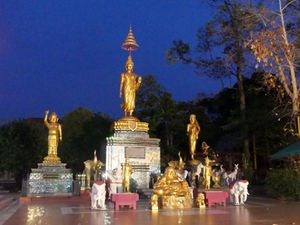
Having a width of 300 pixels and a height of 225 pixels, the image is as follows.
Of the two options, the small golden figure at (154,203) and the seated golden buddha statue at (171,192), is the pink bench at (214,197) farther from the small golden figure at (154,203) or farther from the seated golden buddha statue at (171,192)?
the small golden figure at (154,203)

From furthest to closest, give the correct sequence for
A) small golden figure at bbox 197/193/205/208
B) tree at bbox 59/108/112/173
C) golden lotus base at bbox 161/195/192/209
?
tree at bbox 59/108/112/173
small golden figure at bbox 197/193/205/208
golden lotus base at bbox 161/195/192/209

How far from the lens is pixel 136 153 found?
18.7m

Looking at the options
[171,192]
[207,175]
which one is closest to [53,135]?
[207,175]

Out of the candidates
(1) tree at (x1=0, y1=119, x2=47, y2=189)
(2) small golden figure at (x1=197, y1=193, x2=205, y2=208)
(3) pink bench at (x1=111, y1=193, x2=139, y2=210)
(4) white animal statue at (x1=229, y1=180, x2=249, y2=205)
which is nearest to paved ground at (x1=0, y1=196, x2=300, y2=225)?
(3) pink bench at (x1=111, y1=193, x2=139, y2=210)

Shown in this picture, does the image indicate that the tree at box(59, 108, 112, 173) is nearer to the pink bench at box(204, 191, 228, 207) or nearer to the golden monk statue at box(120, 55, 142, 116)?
the golden monk statue at box(120, 55, 142, 116)

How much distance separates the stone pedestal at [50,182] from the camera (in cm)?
1805

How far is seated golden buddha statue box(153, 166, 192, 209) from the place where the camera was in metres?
12.8

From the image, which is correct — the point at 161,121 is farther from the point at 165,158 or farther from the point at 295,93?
the point at 295,93

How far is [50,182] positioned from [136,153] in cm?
421

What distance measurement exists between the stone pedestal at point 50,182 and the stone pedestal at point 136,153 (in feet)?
6.95

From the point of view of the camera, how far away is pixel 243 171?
22922mm

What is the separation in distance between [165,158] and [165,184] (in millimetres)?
15526

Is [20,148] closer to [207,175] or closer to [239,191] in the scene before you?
[207,175]

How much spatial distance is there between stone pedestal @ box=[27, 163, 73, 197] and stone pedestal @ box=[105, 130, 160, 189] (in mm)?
2118
